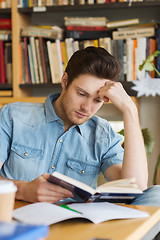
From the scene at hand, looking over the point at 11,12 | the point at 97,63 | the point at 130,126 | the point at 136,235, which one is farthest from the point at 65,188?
the point at 11,12

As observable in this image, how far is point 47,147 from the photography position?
5.04ft

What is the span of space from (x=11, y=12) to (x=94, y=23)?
636mm

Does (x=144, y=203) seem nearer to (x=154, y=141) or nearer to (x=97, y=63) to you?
(x=97, y=63)

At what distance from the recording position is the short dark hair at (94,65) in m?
1.48

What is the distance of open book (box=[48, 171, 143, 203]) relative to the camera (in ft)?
3.21

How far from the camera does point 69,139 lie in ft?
5.14

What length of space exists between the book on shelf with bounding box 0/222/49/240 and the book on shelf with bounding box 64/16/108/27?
2337mm

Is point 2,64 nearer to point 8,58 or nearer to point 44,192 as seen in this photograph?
point 8,58

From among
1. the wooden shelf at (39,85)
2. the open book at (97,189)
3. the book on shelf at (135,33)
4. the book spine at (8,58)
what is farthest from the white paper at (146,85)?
the open book at (97,189)

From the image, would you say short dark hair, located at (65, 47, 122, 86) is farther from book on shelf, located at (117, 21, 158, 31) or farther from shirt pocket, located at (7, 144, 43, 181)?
book on shelf, located at (117, 21, 158, 31)

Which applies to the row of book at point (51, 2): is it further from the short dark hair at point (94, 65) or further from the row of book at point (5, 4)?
the short dark hair at point (94, 65)

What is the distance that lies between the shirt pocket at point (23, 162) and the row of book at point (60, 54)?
133 centimetres

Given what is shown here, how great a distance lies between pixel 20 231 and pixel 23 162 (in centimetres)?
100

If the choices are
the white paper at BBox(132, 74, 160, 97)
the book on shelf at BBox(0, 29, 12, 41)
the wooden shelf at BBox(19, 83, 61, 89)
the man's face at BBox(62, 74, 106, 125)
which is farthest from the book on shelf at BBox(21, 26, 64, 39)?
the man's face at BBox(62, 74, 106, 125)
